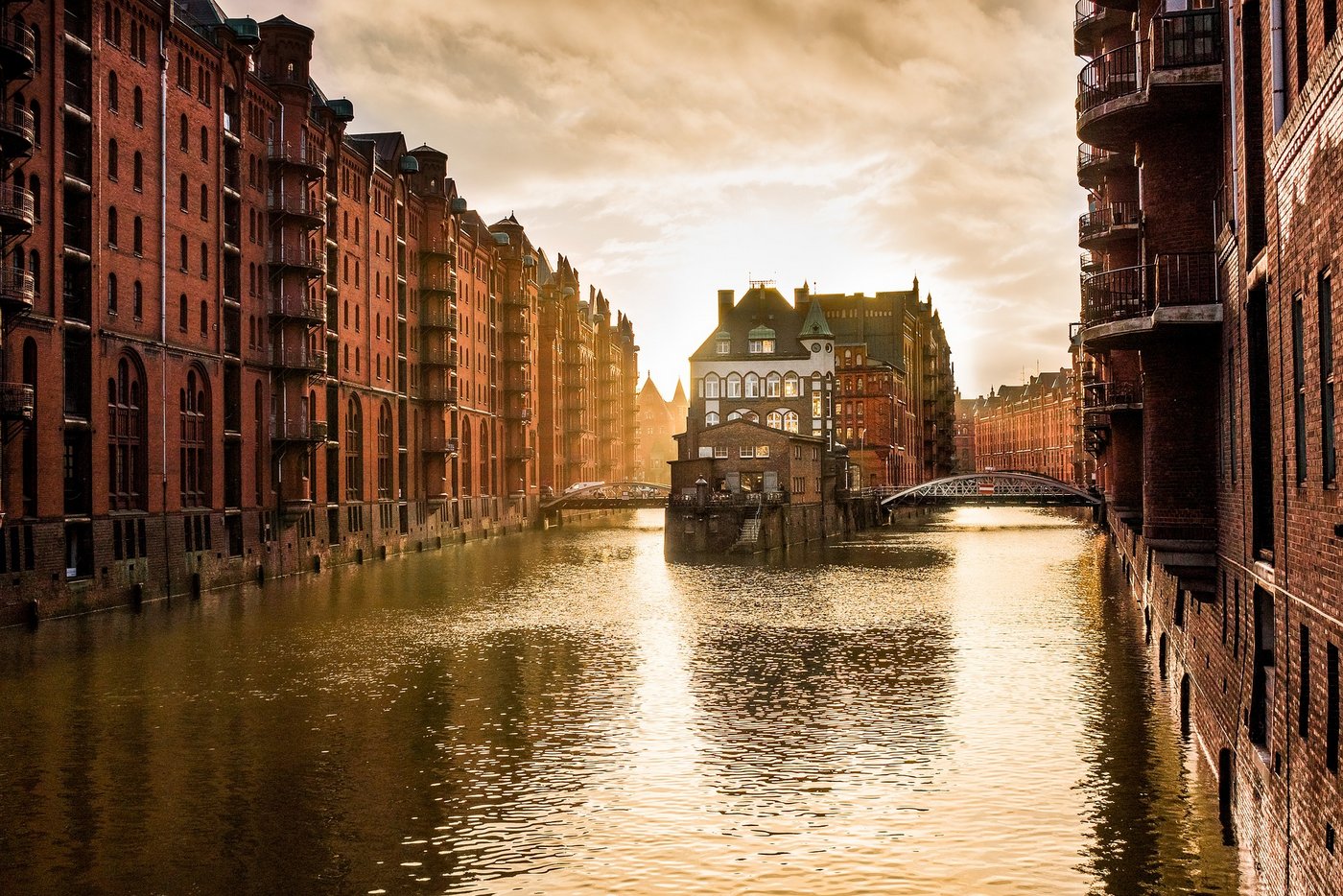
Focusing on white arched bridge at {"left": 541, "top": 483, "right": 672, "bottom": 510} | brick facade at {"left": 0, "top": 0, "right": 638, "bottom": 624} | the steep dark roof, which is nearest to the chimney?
the steep dark roof

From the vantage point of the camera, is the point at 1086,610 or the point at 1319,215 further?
the point at 1086,610

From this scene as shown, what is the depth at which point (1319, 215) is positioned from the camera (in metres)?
10.4

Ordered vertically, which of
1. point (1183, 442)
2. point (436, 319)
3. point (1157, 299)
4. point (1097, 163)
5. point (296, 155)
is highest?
point (296, 155)

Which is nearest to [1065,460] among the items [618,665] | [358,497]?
[358,497]

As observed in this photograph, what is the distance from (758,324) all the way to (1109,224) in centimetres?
7914

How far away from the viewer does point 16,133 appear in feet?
108

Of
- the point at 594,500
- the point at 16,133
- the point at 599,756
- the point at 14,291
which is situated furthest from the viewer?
the point at 594,500

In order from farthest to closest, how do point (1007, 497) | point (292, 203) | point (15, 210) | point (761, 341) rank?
point (761, 341), point (1007, 497), point (292, 203), point (15, 210)

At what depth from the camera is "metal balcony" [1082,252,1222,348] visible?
801 inches

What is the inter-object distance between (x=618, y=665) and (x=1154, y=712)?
1211 cm

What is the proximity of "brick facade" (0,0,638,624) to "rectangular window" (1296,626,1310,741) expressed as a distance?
31.8 meters

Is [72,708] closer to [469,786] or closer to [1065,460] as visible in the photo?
[469,786]

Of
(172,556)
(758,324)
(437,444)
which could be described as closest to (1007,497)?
(758,324)

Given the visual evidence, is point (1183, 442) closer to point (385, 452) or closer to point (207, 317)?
point (207, 317)
